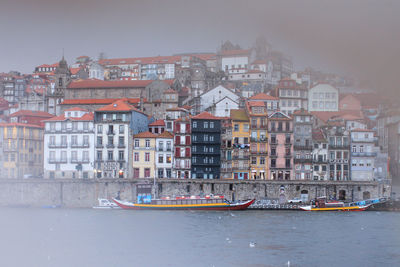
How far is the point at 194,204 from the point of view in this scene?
61.7 m

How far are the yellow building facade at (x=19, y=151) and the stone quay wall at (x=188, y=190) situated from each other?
17.0 feet

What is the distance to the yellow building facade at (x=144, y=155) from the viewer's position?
69062 millimetres

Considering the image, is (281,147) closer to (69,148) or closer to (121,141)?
(121,141)

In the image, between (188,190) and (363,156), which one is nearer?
(188,190)

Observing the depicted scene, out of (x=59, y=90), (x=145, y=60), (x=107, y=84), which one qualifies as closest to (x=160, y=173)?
(x=107, y=84)

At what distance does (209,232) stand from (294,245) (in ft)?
26.4

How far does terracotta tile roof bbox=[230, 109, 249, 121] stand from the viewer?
71.5 m

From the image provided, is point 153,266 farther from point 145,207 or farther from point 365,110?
point 365,110

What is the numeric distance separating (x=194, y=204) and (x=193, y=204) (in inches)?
4.2

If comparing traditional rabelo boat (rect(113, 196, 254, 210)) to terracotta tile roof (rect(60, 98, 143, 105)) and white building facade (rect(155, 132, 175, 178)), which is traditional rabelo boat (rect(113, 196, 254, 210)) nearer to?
white building facade (rect(155, 132, 175, 178))

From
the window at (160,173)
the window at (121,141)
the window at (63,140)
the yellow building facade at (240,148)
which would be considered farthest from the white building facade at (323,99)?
the window at (63,140)

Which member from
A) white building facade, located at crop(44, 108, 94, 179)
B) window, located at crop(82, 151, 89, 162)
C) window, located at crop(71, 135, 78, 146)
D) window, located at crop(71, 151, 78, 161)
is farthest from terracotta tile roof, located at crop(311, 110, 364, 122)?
window, located at crop(71, 151, 78, 161)

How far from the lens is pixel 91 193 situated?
6512 centimetres

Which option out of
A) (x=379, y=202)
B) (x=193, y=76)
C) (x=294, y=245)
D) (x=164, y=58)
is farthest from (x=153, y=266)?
(x=164, y=58)
